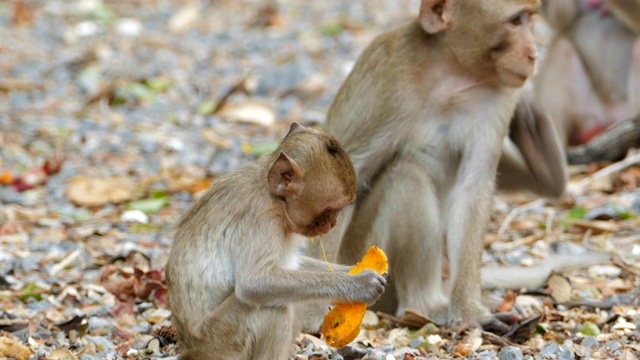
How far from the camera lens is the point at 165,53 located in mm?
10867

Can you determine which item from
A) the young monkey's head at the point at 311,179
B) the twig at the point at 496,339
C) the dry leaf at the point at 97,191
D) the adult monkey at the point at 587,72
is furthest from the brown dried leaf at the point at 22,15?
the young monkey's head at the point at 311,179

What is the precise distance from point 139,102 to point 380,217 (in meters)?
4.40

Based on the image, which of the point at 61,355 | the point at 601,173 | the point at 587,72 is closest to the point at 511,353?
the point at 61,355

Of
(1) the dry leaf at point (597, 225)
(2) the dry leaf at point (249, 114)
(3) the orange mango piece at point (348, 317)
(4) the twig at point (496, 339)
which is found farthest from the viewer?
(2) the dry leaf at point (249, 114)

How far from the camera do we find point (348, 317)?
4094 millimetres

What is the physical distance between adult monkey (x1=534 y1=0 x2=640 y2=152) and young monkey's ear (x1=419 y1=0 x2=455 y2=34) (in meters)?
3.58

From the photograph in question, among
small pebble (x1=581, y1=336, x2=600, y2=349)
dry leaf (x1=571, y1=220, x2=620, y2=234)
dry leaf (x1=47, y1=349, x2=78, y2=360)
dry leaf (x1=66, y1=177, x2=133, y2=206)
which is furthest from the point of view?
dry leaf (x1=66, y1=177, x2=133, y2=206)

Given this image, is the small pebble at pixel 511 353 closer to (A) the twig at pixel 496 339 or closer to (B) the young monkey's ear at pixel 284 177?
(A) the twig at pixel 496 339

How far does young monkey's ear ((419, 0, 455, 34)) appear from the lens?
5.03 m

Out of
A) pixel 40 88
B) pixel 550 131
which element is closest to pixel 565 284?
pixel 550 131

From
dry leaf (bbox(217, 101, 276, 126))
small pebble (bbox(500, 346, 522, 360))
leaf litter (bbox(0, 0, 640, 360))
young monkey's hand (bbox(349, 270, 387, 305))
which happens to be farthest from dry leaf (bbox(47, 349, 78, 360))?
dry leaf (bbox(217, 101, 276, 126))

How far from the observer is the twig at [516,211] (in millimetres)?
6809

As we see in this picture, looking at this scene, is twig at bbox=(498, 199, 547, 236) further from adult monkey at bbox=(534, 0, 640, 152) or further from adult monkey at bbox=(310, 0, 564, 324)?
adult monkey at bbox=(310, 0, 564, 324)

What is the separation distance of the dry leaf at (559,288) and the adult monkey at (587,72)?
308cm
